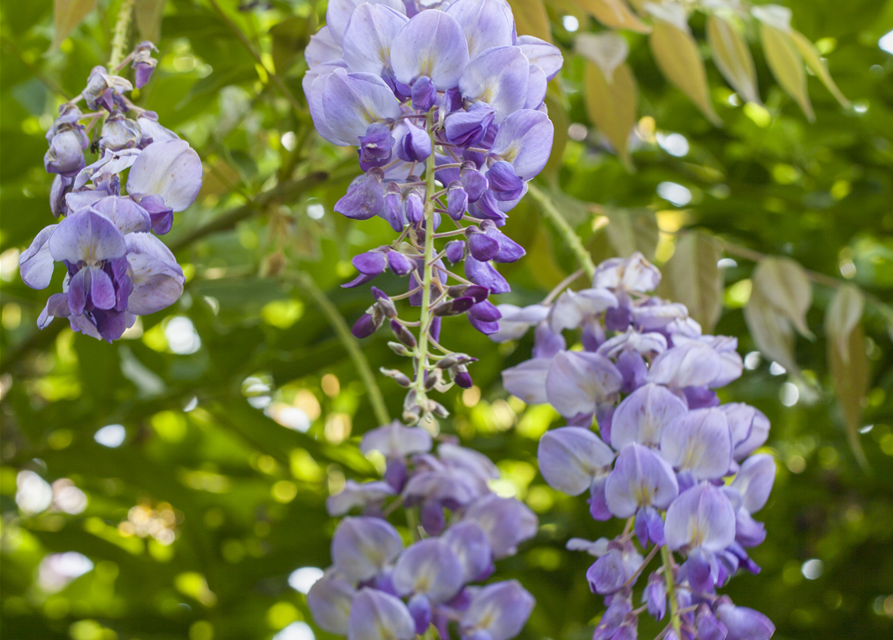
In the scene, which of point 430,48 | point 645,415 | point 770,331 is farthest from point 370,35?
point 770,331

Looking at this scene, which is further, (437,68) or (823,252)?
(823,252)

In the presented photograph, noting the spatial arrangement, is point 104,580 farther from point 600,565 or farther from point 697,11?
point 697,11

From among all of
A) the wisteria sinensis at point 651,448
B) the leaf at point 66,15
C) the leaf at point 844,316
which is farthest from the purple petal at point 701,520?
the leaf at point 66,15

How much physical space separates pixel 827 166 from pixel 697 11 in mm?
314

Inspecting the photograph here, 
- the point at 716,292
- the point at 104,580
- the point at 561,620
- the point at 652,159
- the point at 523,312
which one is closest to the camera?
the point at 523,312

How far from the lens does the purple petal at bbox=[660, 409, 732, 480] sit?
0.42m

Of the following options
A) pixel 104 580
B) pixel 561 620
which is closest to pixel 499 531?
pixel 561 620

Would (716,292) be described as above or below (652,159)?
above

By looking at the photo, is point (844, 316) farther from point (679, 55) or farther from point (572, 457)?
point (572, 457)

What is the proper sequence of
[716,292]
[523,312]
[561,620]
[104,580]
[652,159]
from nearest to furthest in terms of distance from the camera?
[523,312] < [716,292] < [561,620] < [652,159] < [104,580]

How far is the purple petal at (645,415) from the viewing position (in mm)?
427

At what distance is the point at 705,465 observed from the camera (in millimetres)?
426

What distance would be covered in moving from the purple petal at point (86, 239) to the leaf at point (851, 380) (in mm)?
579

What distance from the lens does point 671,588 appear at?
16.5 inches
